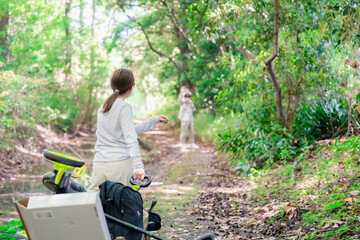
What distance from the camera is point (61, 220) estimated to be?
9.50 feet

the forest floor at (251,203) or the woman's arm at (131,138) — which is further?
the forest floor at (251,203)

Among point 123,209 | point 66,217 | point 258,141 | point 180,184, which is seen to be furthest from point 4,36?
point 66,217

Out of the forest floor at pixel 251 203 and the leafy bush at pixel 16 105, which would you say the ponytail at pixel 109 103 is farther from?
the leafy bush at pixel 16 105

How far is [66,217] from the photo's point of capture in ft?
9.44

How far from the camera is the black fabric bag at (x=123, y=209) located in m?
3.36

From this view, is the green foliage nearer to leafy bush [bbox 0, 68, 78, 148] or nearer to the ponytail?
the ponytail

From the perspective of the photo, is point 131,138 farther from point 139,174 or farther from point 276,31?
point 276,31

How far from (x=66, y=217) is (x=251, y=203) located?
407 centimetres

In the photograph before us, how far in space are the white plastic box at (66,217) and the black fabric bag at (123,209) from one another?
15.2 inches

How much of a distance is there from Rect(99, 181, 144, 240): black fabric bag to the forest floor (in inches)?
77.6

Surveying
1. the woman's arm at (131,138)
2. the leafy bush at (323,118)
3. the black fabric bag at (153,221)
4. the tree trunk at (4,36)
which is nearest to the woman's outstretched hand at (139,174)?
the woman's arm at (131,138)

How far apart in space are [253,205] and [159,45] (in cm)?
1519

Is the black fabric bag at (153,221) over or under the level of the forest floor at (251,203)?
over

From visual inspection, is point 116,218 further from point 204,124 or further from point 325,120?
point 204,124
